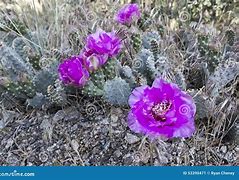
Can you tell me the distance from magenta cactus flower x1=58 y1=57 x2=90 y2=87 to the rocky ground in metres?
0.13

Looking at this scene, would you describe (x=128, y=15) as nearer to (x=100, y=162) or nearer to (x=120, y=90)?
(x=120, y=90)

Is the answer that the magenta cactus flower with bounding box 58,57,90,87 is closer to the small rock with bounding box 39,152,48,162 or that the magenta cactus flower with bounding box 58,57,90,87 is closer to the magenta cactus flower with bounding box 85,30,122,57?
the magenta cactus flower with bounding box 85,30,122,57

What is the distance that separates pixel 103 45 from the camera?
190 centimetres

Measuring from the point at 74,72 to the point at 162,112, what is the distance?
38 centimetres

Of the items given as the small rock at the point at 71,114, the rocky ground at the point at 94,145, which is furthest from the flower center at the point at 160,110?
the small rock at the point at 71,114

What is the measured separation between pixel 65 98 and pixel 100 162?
286mm

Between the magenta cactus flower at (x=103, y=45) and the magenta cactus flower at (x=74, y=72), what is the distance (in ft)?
0.21

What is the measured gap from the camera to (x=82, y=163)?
1832 millimetres

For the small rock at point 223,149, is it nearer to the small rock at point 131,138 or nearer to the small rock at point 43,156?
the small rock at point 131,138

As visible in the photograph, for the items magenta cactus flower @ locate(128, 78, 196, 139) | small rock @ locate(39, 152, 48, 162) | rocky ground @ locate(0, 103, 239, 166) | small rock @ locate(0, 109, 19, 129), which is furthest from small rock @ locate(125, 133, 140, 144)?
small rock @ locate(0, 109, 19, 129)

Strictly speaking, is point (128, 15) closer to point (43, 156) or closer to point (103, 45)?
point (103, 45)

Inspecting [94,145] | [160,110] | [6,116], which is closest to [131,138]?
[94,145]

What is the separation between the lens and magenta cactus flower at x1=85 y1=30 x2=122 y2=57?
6.23ft

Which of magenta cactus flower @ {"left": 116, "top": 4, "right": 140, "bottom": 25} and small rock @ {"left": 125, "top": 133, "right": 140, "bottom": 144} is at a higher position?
magenta cactus flower @ {"left": 116, "top": 4, "right": 140, "bottom": 25}
